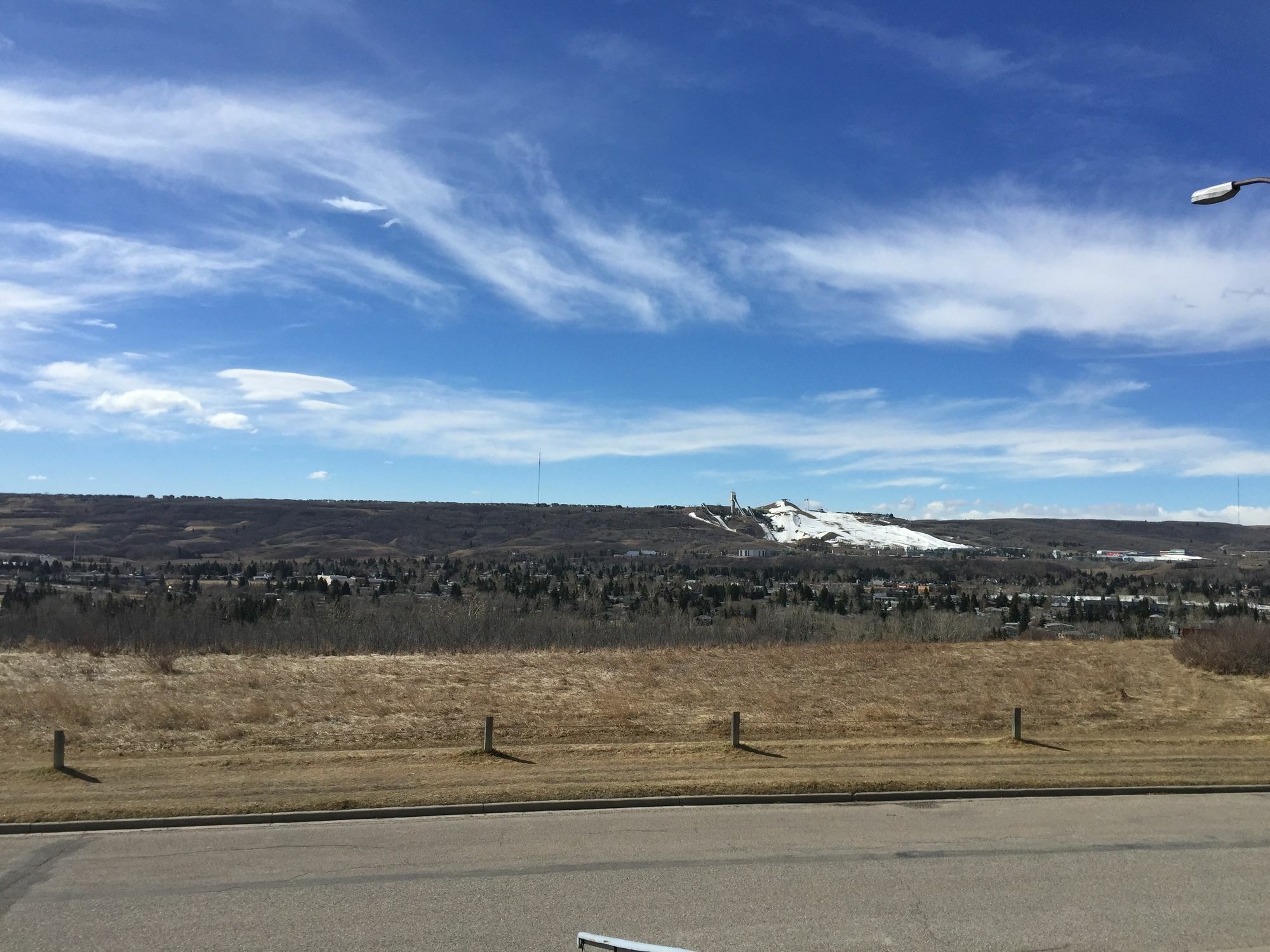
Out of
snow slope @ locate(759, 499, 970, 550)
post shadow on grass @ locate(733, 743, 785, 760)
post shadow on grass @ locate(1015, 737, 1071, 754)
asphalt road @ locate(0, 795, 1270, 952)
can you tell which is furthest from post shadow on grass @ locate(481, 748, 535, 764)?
snow slope @ locate(759, 499, 970, 550)

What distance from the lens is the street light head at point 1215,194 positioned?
35.8ft

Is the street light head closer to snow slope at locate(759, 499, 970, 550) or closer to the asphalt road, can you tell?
the asphalt road

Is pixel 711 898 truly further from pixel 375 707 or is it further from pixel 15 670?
pixel 15 670

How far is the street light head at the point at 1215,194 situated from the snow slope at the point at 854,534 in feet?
530

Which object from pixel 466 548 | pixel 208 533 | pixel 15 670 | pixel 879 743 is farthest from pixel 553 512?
pixel 879 743

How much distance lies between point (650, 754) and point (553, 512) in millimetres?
158017

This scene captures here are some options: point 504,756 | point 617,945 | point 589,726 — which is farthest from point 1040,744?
point 617,945

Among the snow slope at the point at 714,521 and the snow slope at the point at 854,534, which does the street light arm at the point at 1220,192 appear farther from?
the snow slope at the point at 714,521

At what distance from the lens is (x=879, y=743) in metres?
18.8

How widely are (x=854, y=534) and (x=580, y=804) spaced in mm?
177326

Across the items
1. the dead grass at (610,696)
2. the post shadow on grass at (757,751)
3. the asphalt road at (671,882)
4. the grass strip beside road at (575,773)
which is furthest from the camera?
the dead grass at (610,696)

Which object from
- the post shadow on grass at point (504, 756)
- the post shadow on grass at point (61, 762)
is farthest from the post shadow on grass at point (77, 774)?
the post shadow on grass at point (504, 756)

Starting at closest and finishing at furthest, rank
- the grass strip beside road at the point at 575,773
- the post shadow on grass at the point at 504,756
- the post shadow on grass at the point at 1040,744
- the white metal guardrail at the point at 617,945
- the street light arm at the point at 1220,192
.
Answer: the white metal guardrail at the point at 617,945, the street light arm at the point at 1220,192, the grass strip beside road at the point at 575,773, the post shadow on grass at the point at 504,756, the post shadow on grass at the point at 1040,744

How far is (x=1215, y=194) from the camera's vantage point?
1105cm
